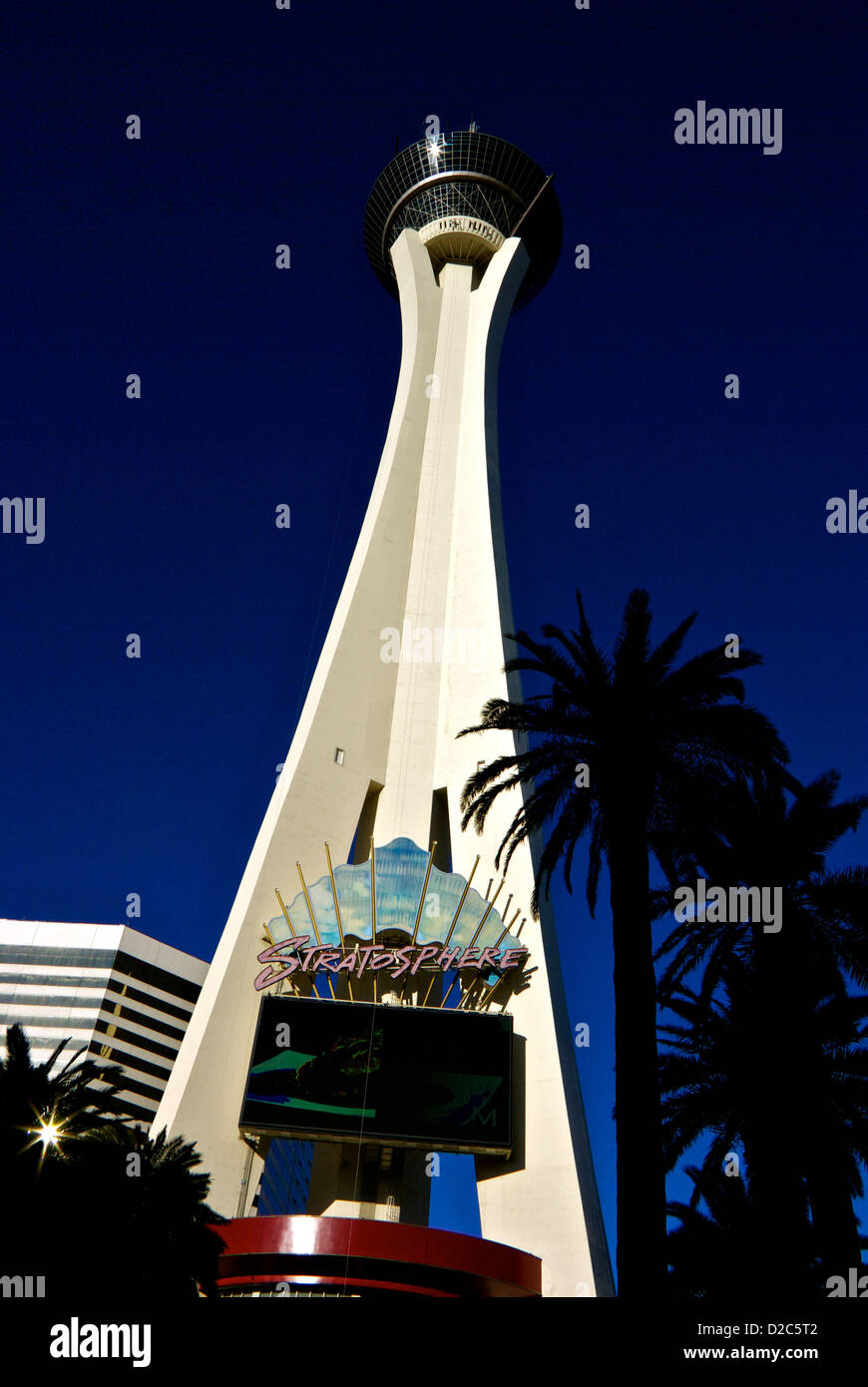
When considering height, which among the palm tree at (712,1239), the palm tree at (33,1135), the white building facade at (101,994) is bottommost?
the palm tree at (712,1239)

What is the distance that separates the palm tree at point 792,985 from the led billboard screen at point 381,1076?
618 centimetres

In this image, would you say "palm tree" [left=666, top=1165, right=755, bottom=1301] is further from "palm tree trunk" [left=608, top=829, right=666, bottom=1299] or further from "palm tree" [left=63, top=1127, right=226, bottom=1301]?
"palm tree" [left=63, top=1127, right=226, bottom=1301]

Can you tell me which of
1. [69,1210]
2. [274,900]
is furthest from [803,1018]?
[274,900]

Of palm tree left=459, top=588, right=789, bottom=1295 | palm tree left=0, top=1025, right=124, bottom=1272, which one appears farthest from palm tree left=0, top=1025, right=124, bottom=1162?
palm tree left=459, top=588, right=789, bottom=1295

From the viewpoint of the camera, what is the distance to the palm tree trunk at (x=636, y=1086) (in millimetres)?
15750

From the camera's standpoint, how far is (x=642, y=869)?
63.6ft

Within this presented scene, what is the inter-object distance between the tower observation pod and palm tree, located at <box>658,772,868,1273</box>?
248 inches

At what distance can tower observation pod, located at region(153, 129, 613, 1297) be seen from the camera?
2636cm

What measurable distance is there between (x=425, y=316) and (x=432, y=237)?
521cm

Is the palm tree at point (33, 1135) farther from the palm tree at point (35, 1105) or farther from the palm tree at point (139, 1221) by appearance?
the palm tree at point (139, 1221)

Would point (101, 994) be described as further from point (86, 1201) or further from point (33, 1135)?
point (86, 1201)

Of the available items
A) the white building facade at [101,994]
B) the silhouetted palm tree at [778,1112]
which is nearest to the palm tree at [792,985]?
the silhouetted palm tree at [778,1112]

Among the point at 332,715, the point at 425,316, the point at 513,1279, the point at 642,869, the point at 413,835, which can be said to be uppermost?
the point at 425,316
